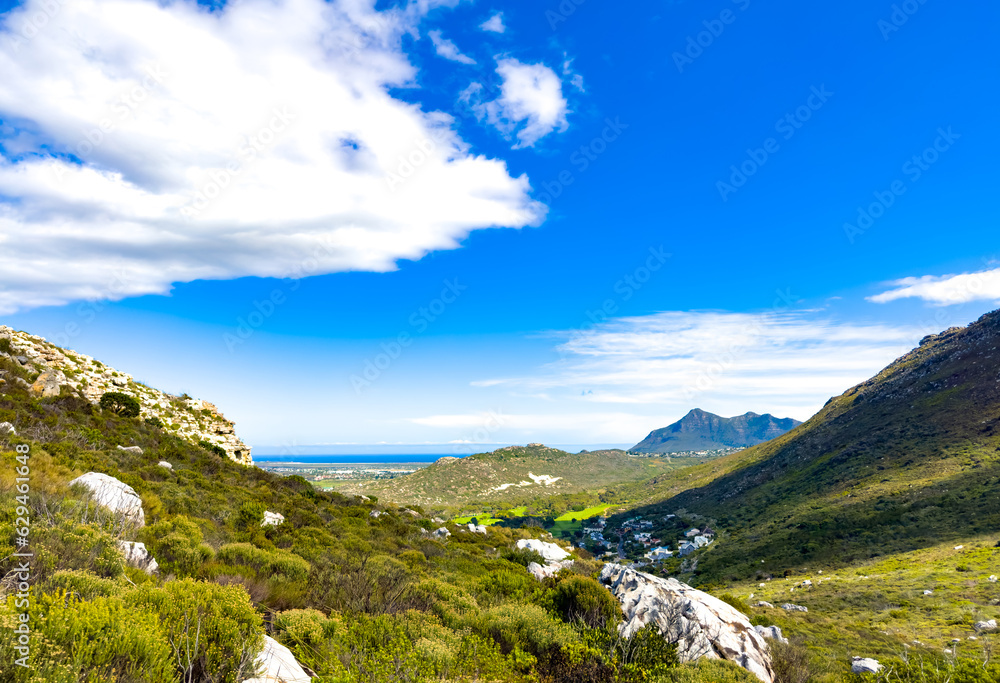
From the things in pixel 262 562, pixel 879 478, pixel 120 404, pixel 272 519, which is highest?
pixel 120 404

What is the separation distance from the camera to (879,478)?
72812mm

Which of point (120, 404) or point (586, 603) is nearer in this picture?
point (586, 603)

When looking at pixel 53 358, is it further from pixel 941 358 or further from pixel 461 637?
pixel 941 358

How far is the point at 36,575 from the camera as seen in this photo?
20.6ft

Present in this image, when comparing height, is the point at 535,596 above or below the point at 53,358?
below

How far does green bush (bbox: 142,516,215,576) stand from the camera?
33.3 ft

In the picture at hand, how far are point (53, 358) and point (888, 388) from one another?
161720 mm

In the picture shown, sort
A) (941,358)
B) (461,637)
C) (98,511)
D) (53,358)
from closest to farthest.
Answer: (461,637) → (98,511) → (53,358) → (941,358)

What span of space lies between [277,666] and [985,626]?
4073 centimetres

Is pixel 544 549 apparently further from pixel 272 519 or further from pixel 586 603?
pixel 586 603

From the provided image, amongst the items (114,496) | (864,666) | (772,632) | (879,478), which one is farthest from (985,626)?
(879,478)

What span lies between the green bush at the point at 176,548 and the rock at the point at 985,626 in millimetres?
41811

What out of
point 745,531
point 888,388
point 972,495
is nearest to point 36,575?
point 972,495

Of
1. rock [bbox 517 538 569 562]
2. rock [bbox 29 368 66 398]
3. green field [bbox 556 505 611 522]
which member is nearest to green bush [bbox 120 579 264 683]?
rock [bbox 29 368 66 398]
